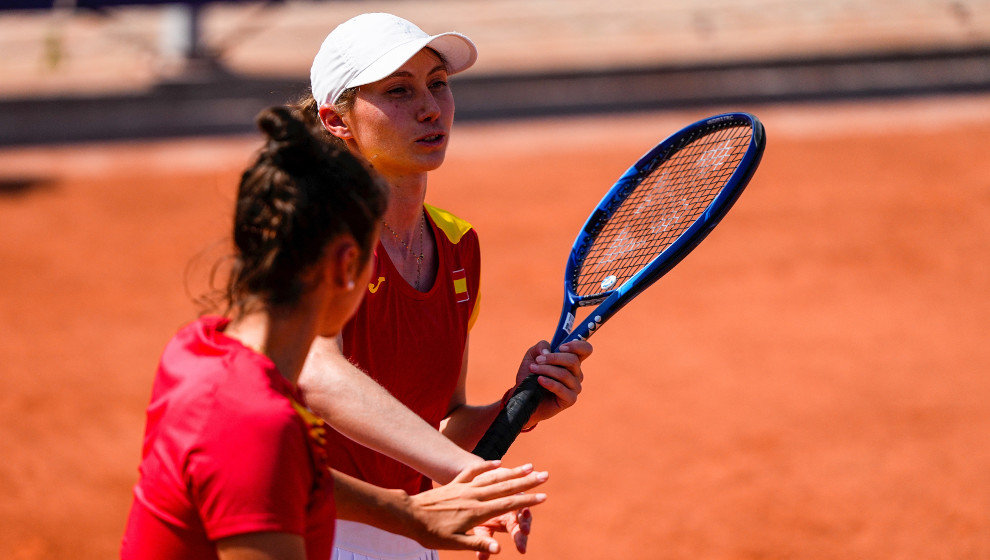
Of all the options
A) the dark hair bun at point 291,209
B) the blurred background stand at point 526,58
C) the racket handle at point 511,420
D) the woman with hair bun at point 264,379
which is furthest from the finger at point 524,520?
the blurred background stand at point 526,58

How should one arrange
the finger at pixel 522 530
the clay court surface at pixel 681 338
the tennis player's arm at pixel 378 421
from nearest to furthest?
the tennis player's arm at pixel 378 421, the finger at pixel 522 530, the clay court surface at pixel 681 338

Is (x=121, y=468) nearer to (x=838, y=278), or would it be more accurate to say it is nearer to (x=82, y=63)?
(x=838, y=278)

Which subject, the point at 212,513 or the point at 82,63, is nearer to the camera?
the point at 212,513

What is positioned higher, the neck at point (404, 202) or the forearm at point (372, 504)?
the neck at point (404, 202)

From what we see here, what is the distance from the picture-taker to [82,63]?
52.9 feet

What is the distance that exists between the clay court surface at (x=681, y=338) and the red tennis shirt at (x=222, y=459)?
0.52m

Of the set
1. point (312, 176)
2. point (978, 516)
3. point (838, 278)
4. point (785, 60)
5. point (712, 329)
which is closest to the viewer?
point (312, 176)

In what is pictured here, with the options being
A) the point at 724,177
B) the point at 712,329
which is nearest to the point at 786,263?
the point at 712,329

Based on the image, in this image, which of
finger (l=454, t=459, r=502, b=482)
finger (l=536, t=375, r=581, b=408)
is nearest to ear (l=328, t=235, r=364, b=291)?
finger (l=454, t=459, r=502, b=482)

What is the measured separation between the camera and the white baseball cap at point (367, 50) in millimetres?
2455

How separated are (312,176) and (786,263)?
316 inches

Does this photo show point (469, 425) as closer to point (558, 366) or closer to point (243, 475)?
point (558, 366)

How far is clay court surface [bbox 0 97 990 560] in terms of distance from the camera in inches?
227

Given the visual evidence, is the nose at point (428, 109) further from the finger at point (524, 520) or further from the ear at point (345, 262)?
the finger at point (524, 520)
